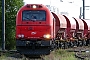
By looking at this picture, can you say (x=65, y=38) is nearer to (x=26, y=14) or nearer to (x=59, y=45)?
A: (x=59, y=45)

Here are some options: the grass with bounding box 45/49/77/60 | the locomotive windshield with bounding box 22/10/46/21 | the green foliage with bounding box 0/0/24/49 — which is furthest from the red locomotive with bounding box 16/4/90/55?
the green foliage with bounding box 0/0/24/49

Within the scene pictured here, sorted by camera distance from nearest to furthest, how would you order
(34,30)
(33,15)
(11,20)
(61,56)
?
(61,56)
(34,30)
(33,15)
(11,20)

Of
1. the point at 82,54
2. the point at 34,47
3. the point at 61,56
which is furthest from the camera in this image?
the point at 82,54

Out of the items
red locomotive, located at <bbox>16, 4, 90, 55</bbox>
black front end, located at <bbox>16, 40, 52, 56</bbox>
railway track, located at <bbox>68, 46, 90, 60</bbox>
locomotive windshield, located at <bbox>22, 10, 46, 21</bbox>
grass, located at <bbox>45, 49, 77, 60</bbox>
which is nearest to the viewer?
grass, located at <bbox>45, 49, 77, 60</bbox>

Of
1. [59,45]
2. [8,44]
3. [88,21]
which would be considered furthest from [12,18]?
[88,21]

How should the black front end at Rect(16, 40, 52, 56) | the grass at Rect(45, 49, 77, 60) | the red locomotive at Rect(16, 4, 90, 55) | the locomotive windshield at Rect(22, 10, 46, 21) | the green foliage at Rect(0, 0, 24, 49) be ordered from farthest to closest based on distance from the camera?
the green foliage at Rect(0, 0, 24, 49)
the locomotive windshield at Rect(22, 10, 46, 21)
the red locomotive at Rect(16, 4, 90, 55)
the black front end at Rect(16, 40, 52, 56)
the grass at Rect(45, 49, 77, 60)

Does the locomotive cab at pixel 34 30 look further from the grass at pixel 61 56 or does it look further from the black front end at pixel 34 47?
the grass at pixel 61 56

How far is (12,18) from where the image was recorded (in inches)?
997

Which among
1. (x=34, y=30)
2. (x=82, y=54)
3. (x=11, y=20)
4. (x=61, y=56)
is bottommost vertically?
(x=82, y=54)

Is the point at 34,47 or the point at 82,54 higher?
the point at 34,47

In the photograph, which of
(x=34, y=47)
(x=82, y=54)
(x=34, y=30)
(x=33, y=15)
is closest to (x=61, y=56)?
(x=34, y=47)

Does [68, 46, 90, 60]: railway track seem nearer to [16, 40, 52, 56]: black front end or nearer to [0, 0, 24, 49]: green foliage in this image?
[16, 40, 52, 56]: black front end

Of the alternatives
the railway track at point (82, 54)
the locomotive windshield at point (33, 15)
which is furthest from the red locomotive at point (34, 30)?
the railway track at point (82, 54)

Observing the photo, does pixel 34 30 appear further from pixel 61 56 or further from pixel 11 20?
pixel 11 20
